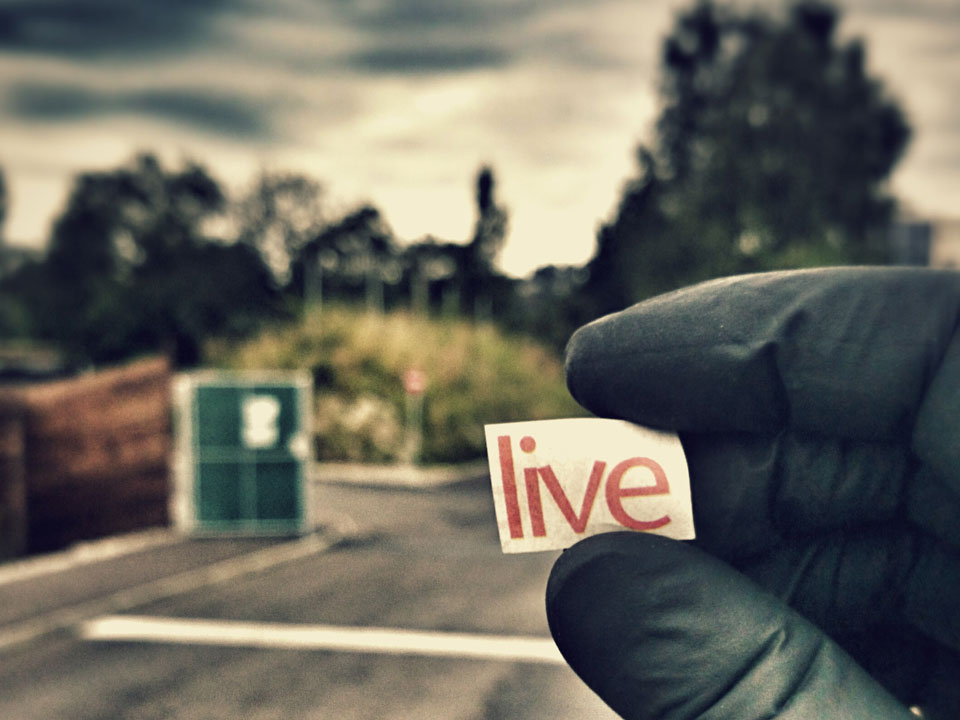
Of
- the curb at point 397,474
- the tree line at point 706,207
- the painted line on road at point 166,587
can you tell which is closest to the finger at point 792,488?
the painted line on road at point 166,587

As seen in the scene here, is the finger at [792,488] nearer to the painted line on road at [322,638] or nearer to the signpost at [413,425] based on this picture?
the painted line on road at [322,638]

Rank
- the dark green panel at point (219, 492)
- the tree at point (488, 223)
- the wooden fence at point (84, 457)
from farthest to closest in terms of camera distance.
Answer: the dark green panel at point (219, 492), the wooden fence at point (84, 457), the tree at point (488, 223)

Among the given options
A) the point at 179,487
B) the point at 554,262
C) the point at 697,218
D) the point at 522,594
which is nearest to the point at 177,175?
the point at 697,218

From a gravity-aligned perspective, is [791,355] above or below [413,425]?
above

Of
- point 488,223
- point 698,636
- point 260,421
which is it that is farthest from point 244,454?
point 698,636

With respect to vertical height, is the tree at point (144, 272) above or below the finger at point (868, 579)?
above

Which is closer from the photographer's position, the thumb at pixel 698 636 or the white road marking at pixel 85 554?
the thumb at pixel 698 636

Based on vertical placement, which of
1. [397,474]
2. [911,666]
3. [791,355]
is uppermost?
[791,355]

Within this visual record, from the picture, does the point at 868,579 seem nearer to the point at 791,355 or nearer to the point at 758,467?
the point at 758,467
